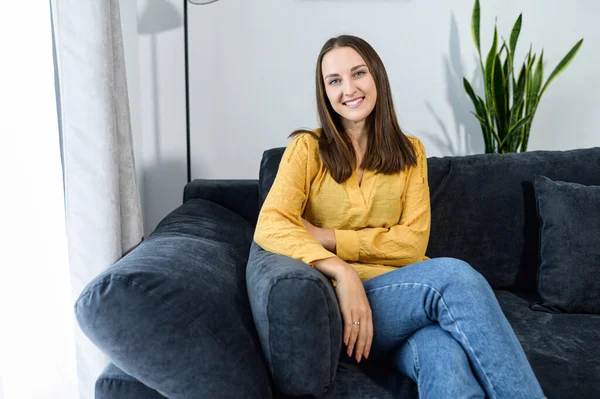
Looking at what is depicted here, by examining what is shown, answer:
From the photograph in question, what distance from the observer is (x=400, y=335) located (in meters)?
1.29

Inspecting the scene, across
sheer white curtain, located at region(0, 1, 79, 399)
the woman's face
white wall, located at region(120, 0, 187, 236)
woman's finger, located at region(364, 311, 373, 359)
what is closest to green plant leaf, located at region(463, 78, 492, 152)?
the woman's face

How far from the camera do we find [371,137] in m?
1.69

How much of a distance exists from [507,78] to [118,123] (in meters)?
1.49

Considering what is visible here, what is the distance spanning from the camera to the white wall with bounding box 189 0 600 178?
2.39 meters

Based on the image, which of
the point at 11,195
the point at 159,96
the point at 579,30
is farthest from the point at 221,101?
the point at 579,30

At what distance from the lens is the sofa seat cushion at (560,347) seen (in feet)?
4.25

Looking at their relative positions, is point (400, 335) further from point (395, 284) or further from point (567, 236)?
point (567, 236)

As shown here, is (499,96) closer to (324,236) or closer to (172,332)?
(324,236)

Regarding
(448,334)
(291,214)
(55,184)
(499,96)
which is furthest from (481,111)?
(55,184)

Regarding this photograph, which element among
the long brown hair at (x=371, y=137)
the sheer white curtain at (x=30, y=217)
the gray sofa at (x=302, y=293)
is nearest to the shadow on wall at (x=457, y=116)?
the gray sofa at (x=302, y=293)

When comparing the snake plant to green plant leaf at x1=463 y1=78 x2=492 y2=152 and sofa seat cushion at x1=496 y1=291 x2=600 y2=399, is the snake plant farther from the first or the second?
sofa seat cushion at x1=496 y1=291 x2=600 y2=399

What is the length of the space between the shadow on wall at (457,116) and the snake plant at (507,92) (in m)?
0.21

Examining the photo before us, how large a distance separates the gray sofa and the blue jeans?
107mm

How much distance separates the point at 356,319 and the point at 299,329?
18cm
